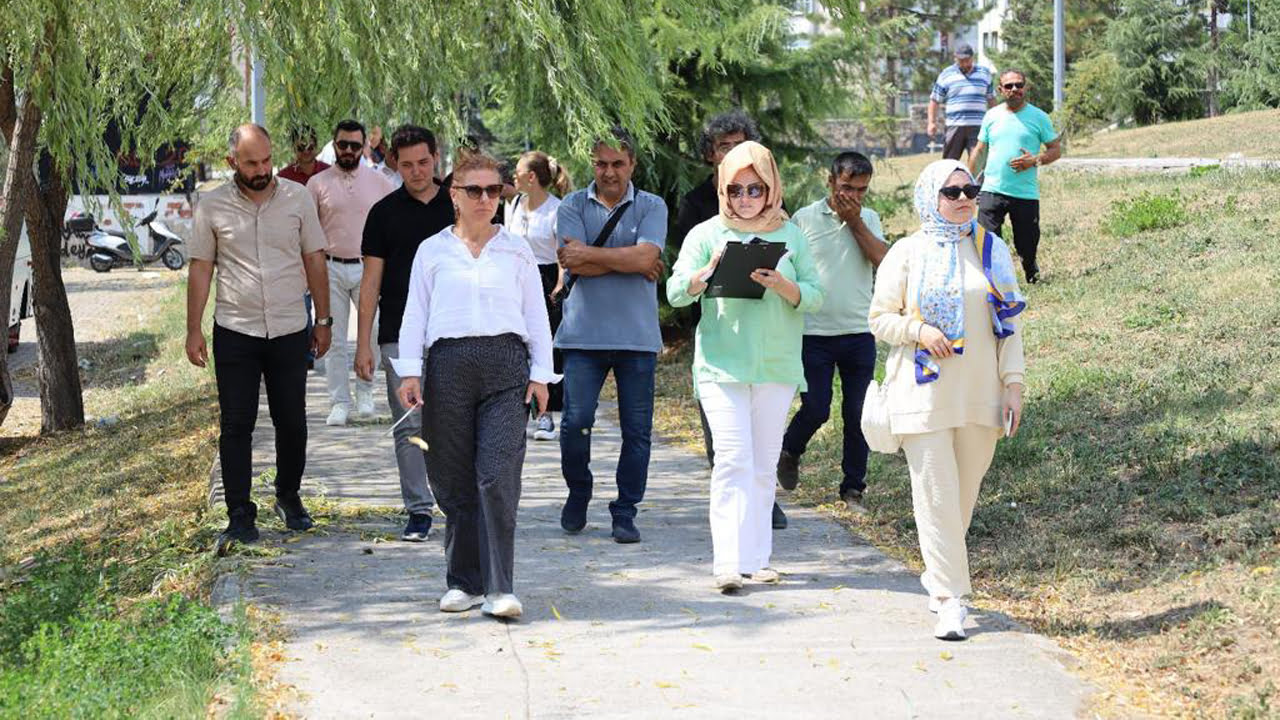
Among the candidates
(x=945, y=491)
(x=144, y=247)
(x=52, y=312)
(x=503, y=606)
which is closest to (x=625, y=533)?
(x=503, y=606)

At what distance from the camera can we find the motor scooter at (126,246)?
3238cm

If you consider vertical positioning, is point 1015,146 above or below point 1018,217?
above

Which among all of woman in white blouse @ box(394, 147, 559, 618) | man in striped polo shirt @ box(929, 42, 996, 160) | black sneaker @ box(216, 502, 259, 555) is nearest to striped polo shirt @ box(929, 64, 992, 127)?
man in striped polo shirt @ box(929, 42, 996, 160)

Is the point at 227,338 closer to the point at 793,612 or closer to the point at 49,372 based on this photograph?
the point at 793,612

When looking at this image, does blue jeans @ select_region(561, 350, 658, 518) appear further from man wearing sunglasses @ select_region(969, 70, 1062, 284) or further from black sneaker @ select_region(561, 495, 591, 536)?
man wearing sunglasses @ select_region(969, 70, 1062, 284)

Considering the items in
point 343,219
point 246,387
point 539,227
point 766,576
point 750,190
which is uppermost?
point 750,190

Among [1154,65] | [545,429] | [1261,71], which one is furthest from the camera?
[1154,65]

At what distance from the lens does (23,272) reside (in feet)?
62.8

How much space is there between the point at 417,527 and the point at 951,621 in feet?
9.45

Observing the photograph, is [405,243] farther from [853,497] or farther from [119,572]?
[853,497]

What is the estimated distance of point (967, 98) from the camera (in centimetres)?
1605

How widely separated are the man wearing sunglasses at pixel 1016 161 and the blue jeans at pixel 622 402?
21.8ft

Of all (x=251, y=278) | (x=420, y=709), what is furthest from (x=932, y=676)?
(x=251, y=278)

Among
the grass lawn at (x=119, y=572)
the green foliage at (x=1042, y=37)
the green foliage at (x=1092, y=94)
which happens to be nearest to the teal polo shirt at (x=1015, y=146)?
A: the grass lawn at (x=119, y=572)
